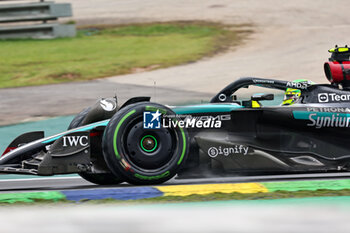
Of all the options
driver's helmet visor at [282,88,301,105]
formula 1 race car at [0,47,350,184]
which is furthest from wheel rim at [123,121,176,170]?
driver's helmet visor at [282,88,301,105]

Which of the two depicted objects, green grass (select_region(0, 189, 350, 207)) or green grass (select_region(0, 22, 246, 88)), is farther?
green grass (select_region(0, 22, 246, 88))

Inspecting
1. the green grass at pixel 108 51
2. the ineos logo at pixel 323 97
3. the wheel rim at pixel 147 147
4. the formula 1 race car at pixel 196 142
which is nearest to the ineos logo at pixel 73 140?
the formula 1 race car at pixel 196 142

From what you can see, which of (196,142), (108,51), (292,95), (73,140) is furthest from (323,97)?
(108,51)

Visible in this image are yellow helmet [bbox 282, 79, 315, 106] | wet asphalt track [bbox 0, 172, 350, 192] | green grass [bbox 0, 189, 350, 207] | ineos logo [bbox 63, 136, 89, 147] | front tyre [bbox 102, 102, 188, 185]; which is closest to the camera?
green grass [bbox 0, 189, 350, 207]

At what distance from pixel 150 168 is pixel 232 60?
14102 mm

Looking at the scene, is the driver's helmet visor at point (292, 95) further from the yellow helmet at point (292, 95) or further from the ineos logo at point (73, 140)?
the ineos logo at point (73, 140)

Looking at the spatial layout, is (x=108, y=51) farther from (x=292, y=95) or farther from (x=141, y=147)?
(x=141, y=147)

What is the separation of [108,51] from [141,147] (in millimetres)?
15981

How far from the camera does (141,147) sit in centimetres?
642

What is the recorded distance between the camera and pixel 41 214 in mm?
4938

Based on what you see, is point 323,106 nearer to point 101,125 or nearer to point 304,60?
point 101,125

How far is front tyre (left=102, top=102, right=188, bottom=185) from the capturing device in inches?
249

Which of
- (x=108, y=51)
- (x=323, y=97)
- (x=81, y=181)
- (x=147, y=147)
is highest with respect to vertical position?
(x=108, y=51)

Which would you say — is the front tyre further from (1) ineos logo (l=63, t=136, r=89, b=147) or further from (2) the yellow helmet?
(2) the yellow helmet
